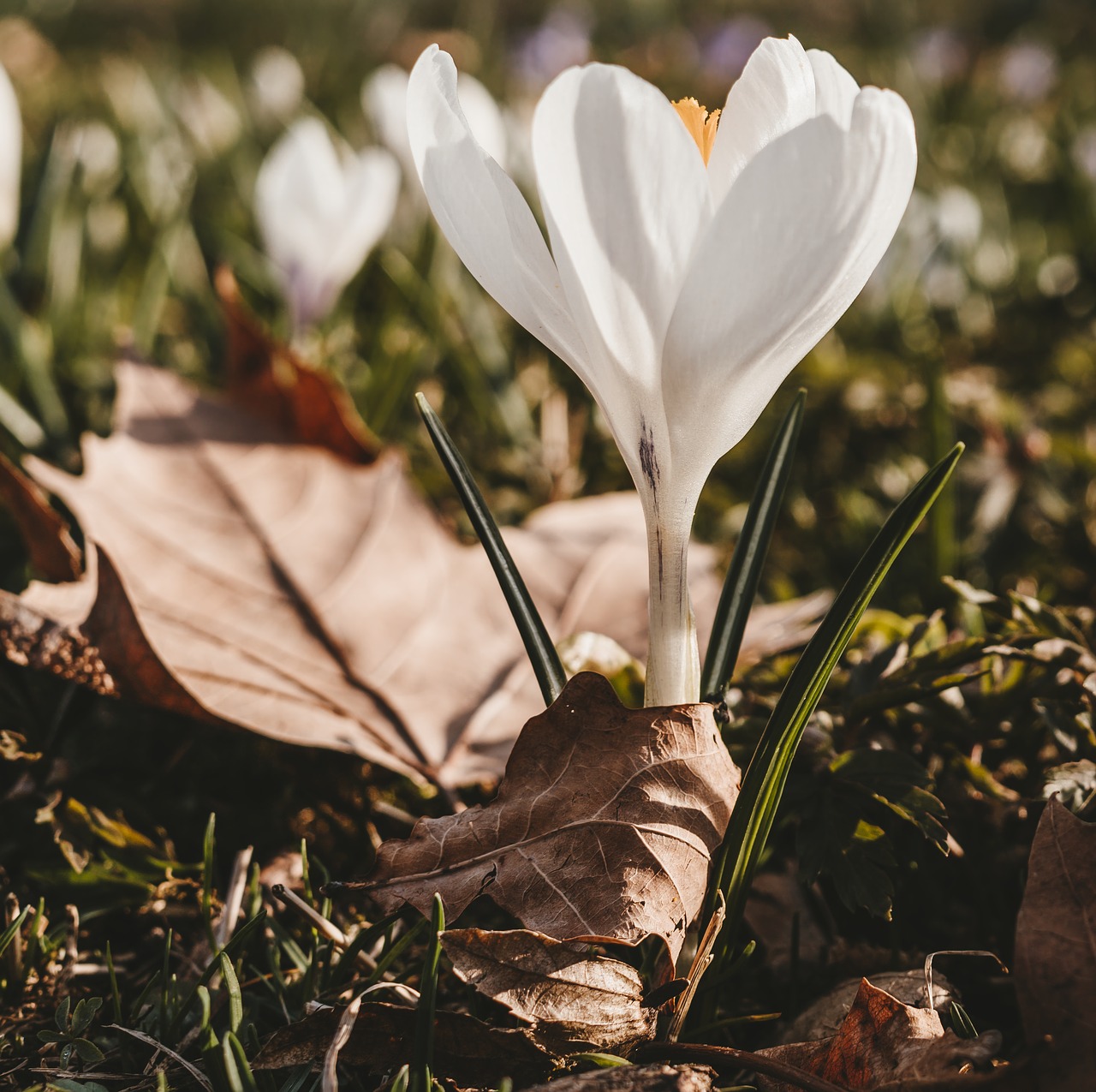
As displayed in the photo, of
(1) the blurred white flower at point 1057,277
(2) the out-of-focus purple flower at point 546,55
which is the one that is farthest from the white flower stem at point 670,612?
(2) the out-of-focus purple flower at point 546,55

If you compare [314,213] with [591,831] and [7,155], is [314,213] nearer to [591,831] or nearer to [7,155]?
[7,155]

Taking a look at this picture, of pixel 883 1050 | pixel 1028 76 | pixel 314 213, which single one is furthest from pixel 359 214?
pixel 1028 76

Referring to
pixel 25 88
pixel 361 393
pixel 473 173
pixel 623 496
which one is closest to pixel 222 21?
pixel 25 88

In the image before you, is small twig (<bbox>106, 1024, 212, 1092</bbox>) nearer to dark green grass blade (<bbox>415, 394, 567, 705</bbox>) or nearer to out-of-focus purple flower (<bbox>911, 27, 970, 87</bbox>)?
dark green grass blade (<bbox>415, 394, 567, 705</bbox>)

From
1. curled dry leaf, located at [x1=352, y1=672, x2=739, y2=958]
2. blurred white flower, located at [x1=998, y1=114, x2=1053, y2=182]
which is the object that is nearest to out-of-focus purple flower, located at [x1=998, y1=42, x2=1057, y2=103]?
blurred white flower, located at [x1=998, y1=114, x2=1053, y2=182]

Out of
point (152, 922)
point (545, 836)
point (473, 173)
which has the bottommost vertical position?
point (152, 922)

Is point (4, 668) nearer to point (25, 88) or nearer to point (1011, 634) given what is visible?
point (1011, 634)
